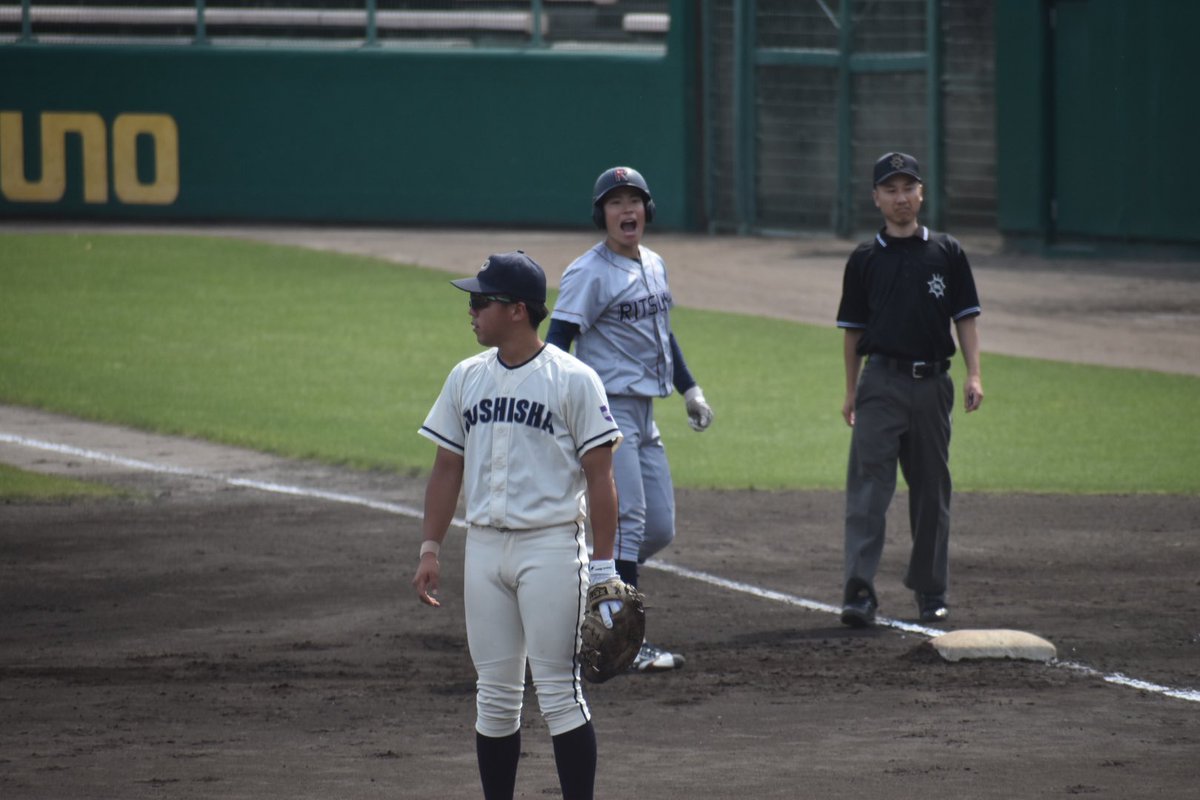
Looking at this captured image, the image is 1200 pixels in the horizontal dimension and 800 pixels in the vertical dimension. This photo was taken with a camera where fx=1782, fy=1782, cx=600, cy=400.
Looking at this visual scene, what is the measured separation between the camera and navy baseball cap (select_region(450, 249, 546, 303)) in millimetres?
5168

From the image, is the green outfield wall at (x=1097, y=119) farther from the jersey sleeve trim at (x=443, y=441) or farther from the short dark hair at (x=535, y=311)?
the jersey sleeve trim at (x=443, y=441)

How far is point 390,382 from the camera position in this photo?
15.4 metres

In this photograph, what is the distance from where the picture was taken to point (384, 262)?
2273 cm

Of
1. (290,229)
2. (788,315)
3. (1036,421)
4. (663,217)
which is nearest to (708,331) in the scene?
(788,315)

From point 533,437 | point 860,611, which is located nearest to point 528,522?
point 533,437

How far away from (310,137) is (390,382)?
12277mm

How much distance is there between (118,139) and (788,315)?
12596mm

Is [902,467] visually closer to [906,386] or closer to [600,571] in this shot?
[906,386]

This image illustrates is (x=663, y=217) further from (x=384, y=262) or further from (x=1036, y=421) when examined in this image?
(x=1036, y=421)

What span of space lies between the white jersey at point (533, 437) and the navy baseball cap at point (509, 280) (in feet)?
0.67

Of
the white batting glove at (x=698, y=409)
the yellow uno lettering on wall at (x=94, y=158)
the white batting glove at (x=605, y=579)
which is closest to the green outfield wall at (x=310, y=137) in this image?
the yellow uno lettering on wall at (x=94, y=158)

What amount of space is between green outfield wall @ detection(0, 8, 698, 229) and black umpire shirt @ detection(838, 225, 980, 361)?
17970 millimetres

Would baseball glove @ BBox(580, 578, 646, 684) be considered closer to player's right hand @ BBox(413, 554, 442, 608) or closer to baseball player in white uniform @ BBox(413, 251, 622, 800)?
baseball player in white uniform @ BBox(413, 251, 622, 800)

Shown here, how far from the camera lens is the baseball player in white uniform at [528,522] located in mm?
5133
